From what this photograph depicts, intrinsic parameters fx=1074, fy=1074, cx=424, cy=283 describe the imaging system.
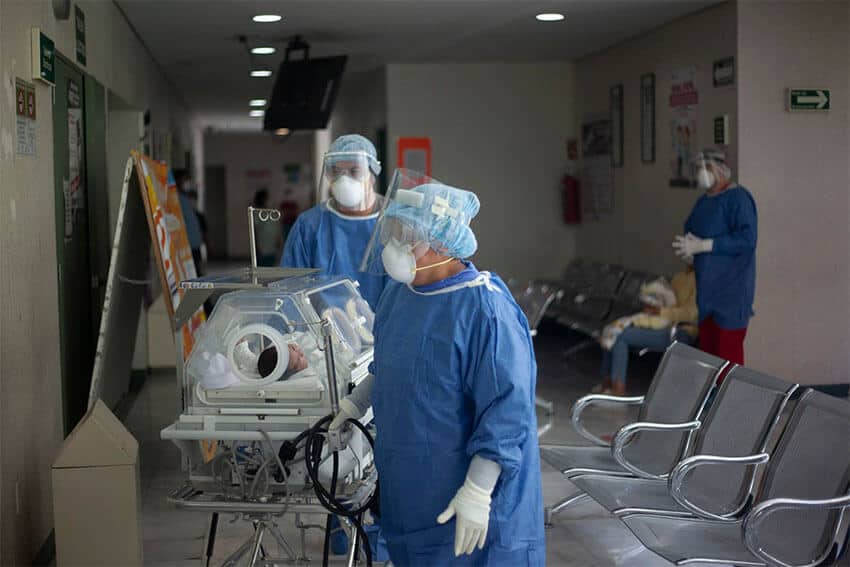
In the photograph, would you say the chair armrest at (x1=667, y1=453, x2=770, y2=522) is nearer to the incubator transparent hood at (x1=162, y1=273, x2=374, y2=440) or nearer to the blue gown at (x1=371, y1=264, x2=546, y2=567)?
the blue gown at (x1=371, y1=264, x2=546, y2=567)

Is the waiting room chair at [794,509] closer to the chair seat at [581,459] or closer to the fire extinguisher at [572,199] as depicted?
the chair seat at [581,459]

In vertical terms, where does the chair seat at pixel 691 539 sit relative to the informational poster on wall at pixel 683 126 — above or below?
below

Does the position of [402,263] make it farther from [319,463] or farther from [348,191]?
[348,191]

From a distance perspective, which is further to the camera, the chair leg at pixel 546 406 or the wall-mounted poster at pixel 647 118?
the wall-mounted poster at pixel 647 118

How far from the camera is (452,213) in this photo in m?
2.79

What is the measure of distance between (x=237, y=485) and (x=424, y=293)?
2.92 feet

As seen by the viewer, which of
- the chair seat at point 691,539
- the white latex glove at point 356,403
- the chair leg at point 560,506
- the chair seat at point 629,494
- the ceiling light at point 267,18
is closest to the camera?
the white latex glove at point 356,403

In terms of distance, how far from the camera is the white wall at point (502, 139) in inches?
421

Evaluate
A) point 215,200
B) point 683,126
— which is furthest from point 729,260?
point 215,200

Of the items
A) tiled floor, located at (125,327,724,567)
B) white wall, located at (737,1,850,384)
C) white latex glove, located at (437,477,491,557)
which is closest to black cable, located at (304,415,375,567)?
white latex glove, located at (437,477,491,557)

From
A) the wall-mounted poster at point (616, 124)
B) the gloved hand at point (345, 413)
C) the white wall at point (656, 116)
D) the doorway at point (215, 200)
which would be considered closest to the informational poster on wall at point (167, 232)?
the gloved hand at point (345, 413)

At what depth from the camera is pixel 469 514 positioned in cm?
253

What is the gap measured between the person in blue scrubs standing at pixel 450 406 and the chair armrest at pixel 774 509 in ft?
2.45

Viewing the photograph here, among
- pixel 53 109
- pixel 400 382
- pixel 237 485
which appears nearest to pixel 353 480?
pixel 237 485
